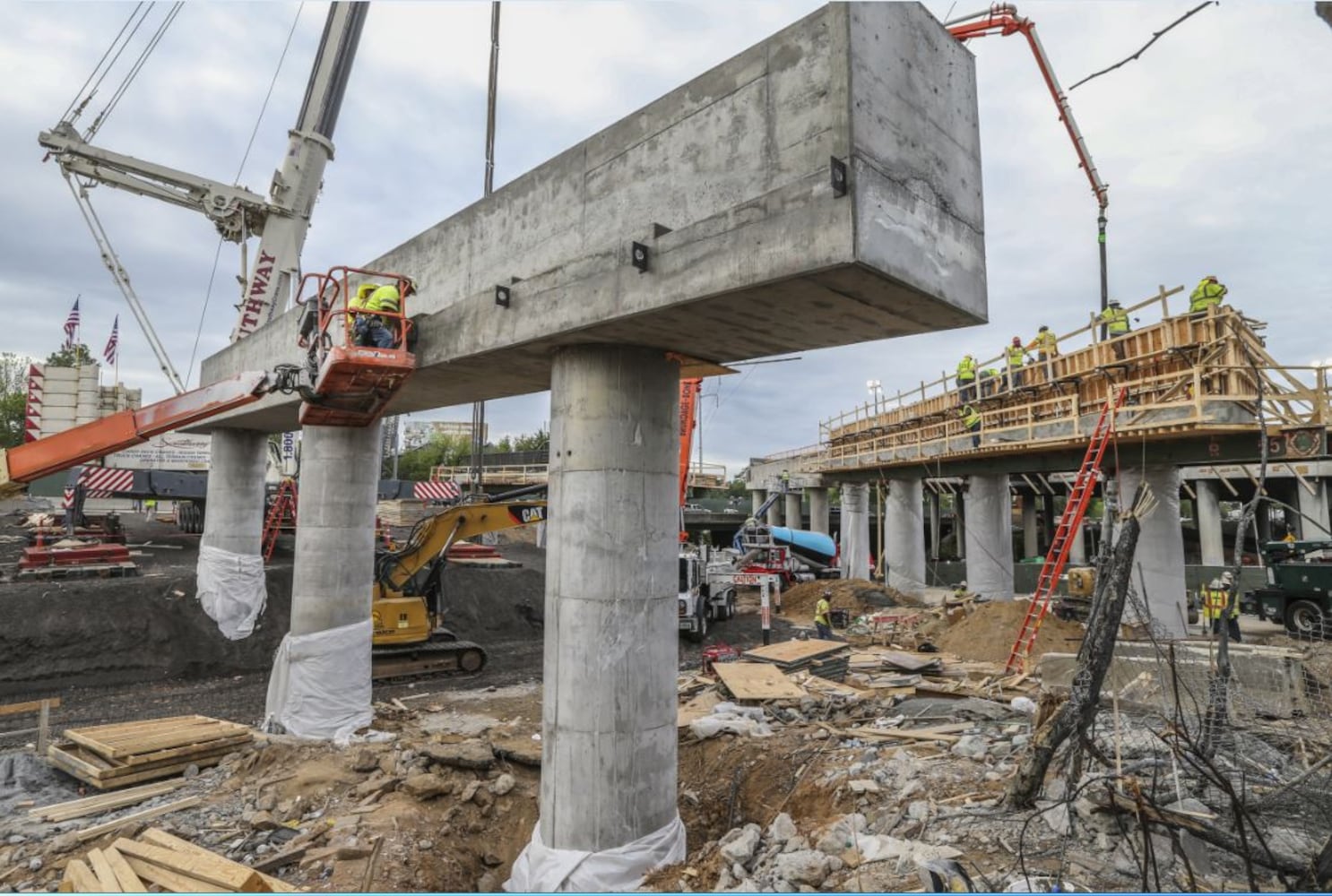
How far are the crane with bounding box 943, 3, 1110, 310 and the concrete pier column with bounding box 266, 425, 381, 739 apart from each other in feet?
80.2

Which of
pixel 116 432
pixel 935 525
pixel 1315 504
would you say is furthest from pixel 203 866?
pixel 1315 504

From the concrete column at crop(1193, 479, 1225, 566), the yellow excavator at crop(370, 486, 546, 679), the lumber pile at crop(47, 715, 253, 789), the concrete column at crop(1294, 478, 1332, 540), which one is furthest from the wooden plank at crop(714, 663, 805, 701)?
the concrete column at crop(1193, 479, 1225, 566)

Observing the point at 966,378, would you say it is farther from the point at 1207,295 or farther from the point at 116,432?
the point at 116,432

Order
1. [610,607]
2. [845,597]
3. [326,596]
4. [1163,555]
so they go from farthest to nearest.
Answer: [845,597]
[1163,555]
[326,596]
[610,607]

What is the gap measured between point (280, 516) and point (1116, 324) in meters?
22.9

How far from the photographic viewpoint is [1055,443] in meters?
16.9

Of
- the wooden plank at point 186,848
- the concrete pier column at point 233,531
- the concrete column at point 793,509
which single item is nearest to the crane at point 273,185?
the concrete pier column at point 233,531

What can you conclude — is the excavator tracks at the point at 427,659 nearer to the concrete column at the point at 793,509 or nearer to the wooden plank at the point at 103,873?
the wooden plank at the point at 103,873

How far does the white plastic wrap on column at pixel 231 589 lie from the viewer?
1490 cm

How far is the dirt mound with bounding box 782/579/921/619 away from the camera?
23.2 meters

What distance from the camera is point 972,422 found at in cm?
2098

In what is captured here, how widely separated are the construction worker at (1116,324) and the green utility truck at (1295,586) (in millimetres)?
5592

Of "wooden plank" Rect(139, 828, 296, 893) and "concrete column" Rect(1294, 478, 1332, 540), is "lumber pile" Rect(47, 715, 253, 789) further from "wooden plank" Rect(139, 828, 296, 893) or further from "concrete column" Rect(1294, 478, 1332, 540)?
"concrete column" Rect(1294, 478, 1332, 540)

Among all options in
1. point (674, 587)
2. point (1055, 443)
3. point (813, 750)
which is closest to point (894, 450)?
point (1055, 443)
